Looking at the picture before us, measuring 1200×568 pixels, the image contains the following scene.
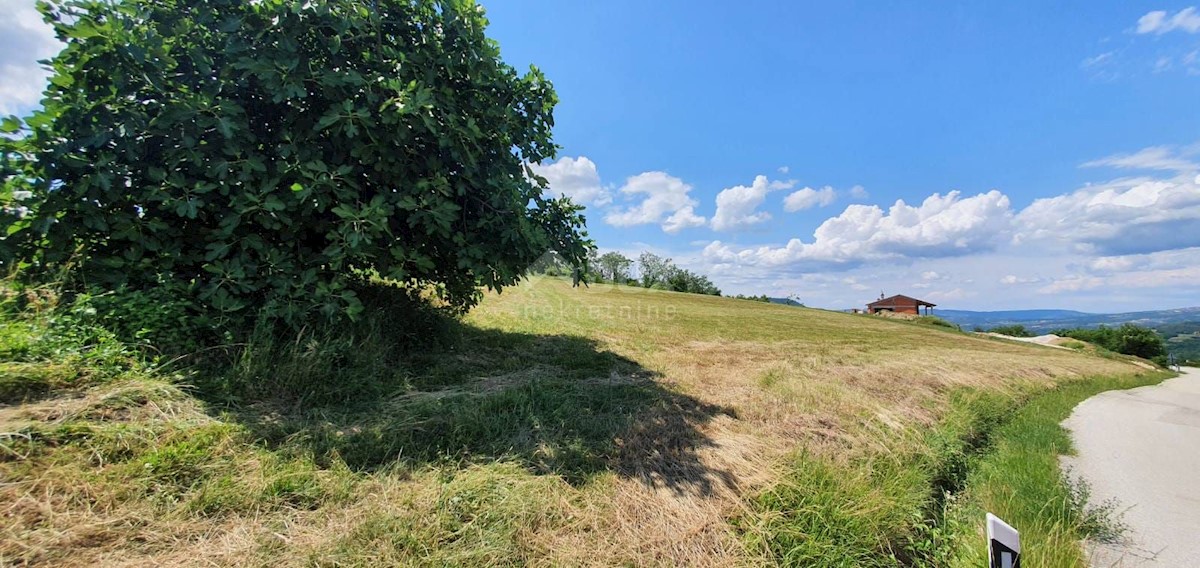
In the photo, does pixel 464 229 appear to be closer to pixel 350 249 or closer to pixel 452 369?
pixel 350 249

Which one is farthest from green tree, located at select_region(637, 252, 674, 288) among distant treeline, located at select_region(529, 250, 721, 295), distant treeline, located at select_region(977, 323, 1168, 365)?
distant treeline, located at select_region(977, 323, 1168, 365)

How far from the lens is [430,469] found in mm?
2717

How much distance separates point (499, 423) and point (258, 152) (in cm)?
335

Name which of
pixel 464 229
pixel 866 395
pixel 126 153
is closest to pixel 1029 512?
pixel 866 395

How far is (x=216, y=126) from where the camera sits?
136 inches

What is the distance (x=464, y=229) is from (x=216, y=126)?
213 centimetres

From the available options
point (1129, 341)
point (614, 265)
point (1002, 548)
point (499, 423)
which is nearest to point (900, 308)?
point (1129, 341)

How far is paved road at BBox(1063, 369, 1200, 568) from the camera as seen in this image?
312 centimetres

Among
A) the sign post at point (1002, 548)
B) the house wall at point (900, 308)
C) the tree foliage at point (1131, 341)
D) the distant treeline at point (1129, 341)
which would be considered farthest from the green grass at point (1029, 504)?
the house wall at point (900, 308)

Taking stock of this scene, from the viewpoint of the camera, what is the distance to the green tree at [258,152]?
320cm

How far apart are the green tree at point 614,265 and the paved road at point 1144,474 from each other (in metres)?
70.0

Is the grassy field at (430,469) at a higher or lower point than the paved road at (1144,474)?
higher

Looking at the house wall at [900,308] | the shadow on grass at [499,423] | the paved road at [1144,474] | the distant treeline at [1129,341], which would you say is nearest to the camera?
the shadow on grass at [499,423]

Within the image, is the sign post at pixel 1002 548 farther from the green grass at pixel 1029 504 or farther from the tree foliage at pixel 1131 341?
the tree foliage at pixel 1131 341
